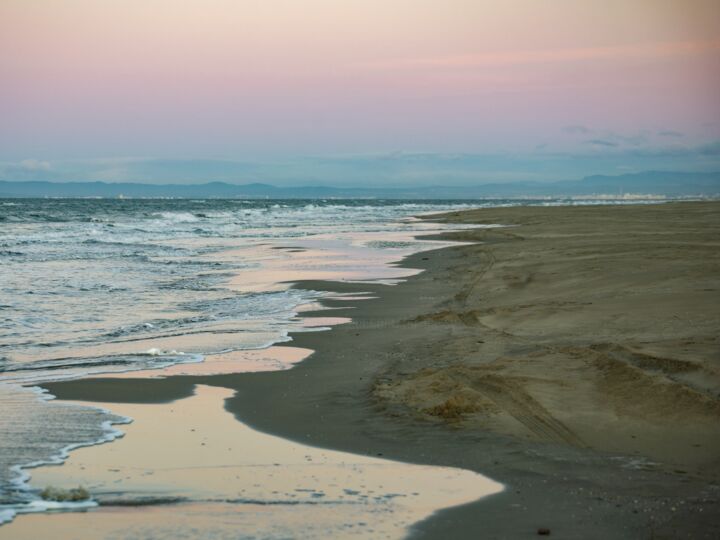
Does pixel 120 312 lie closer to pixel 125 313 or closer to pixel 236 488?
pixel 125 313

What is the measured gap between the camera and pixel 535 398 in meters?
8.00

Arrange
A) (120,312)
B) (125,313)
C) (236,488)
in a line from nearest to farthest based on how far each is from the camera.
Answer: (236,488), (125,313), (120,312)

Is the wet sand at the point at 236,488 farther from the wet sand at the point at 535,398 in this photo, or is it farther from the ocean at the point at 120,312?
the ocean at the point at 120,312

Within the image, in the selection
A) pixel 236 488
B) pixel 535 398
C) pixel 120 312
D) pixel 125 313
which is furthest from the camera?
pixel 120 312

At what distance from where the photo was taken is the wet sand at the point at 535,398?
18.0 feet

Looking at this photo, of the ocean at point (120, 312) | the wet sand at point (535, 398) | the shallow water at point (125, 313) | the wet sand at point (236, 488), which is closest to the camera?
the wet sand at point (236, 488)

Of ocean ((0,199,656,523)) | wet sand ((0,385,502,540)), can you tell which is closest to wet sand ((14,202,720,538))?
wet sand ((0,385,502,540))

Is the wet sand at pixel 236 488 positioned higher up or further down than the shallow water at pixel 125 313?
higher up

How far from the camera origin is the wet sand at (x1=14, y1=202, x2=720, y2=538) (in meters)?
5.48

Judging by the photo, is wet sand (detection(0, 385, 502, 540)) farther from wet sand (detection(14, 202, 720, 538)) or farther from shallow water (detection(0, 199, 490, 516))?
shallow water (detection(0, 199, 490, 516))

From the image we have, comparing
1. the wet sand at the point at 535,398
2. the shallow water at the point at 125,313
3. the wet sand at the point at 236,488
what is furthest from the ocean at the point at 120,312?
the wet sand at the point at 535,398

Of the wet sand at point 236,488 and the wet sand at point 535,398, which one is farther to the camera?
the wet sand at point 535,398

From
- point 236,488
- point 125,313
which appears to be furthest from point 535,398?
point 125,313

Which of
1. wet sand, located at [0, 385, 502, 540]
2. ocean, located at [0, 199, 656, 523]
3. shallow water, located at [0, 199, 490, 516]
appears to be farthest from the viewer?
shallow water, located at [0, 199, 490, 516]
